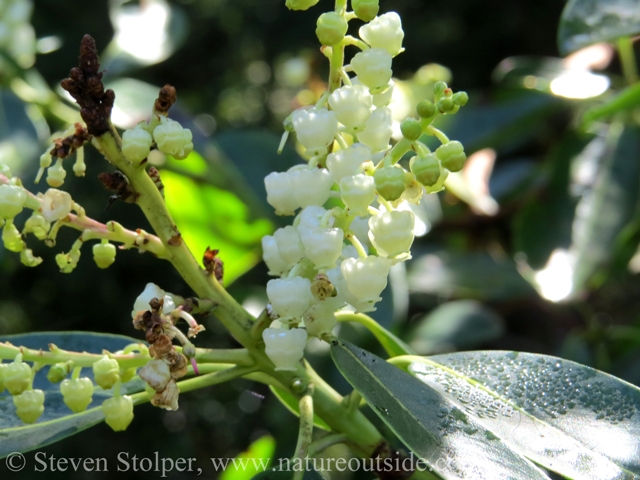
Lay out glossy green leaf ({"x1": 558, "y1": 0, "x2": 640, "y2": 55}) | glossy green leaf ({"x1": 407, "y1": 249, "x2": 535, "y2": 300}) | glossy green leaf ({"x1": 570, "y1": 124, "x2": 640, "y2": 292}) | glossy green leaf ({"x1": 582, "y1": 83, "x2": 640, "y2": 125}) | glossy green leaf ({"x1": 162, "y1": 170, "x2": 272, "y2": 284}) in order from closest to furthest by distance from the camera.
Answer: glossy green leaf ({"x1": 558, "y1": 0, "x2": 640, "y2": 55}), glossy green leaf ({"x1": 582, "y1": 83, "x2": 640, "y2": 125}), glossy green leaf ({"x1": 570, "y1": 124, "x2": 640, "y2": 292}), glossy green leaf ({"x1": 162, "y1": 170, "x2": 272, "y2": 284}), glossy green leaf ({"x1": 407, "y1": 249, "x2": 535, "y2": 300})

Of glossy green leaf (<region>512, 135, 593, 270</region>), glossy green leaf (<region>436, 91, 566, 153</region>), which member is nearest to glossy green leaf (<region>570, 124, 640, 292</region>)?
glossy green leaf (<region>512, 135, 593, 270</region>)

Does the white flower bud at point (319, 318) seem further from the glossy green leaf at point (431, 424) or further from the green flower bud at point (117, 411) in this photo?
the green flower bud at point (117, 411)

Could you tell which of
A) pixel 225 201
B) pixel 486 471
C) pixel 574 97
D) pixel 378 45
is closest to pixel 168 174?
pixel 225 201

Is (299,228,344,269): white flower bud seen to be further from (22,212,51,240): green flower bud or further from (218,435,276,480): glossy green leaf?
(218,435,276,480): glossy green leaf

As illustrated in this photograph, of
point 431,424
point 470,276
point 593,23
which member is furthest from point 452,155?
point 470,276

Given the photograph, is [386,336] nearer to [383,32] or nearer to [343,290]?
[343,290]

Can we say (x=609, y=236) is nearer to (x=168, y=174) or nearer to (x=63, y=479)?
(x=168, y=174)

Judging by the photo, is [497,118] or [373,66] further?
[497,118]
